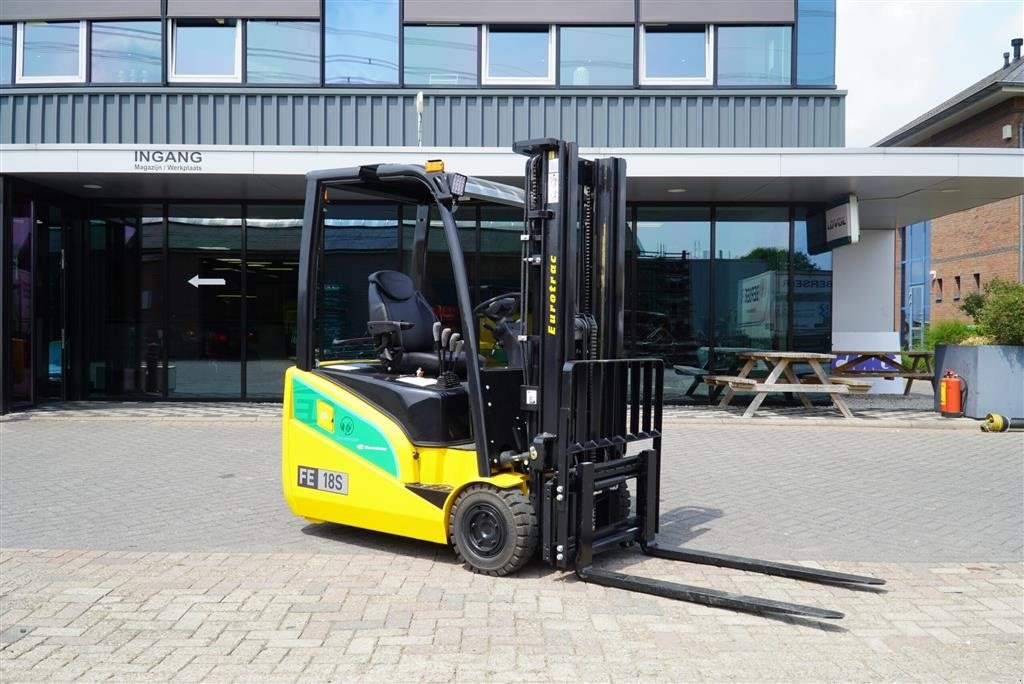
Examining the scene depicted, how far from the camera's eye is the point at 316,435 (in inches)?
253

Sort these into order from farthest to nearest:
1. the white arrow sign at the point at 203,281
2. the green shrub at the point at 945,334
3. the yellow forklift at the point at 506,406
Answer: the green shrub at the point at 945,334
the white arrow sign at the point at 203,281
the yellow forklift at the point at 506,406

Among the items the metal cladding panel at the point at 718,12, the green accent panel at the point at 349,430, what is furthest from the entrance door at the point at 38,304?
the metal cladding panel at the point at 718,12

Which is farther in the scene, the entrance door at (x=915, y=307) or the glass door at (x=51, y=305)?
the entrance door at (x=915, y=307)

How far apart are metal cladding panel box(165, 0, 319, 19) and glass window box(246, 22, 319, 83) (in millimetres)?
158

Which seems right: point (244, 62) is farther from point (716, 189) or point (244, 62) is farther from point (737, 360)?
point (737, 360)

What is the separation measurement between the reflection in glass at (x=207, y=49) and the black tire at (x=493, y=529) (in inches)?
467

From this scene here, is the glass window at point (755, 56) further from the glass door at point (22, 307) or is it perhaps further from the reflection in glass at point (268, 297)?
the glass door at point (22, 307)

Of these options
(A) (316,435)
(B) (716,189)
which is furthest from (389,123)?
(A) (316,435)

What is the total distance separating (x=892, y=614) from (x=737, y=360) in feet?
35.8

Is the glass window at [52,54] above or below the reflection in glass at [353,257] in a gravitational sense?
above

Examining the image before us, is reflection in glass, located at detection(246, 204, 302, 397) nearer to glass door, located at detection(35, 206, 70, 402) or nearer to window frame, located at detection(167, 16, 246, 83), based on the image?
window frame, located at detection(167, 16, 246, 83)

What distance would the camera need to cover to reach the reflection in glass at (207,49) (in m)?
15.0

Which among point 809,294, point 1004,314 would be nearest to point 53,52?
point 809,294

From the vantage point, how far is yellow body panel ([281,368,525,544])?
5.81 metres
